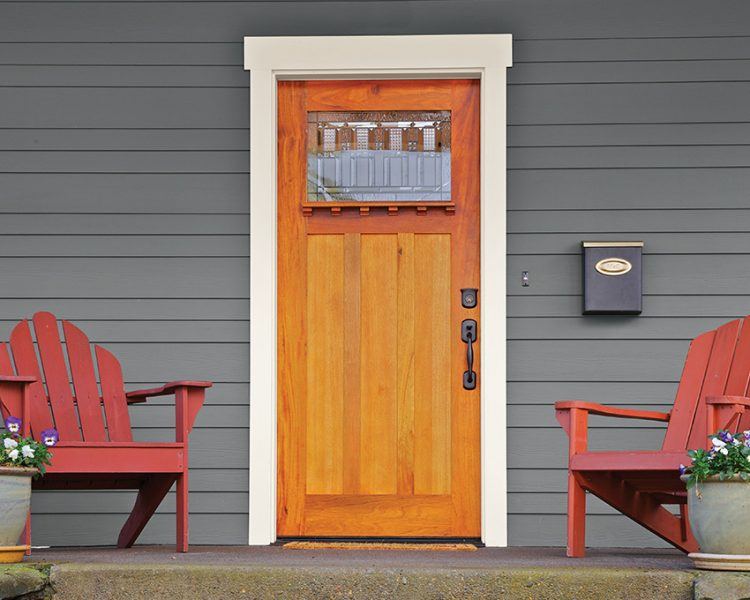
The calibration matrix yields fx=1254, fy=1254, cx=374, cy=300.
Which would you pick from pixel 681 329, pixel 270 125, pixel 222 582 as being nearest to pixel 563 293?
pixel 681 329

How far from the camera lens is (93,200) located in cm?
511

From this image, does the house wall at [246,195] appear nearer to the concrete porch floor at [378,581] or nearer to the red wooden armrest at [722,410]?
the red wooden armrest at [722,410]

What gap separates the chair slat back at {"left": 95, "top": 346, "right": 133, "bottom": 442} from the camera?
14.8 ft

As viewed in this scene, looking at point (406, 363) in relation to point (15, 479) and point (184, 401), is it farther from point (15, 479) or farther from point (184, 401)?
point (15, 479)

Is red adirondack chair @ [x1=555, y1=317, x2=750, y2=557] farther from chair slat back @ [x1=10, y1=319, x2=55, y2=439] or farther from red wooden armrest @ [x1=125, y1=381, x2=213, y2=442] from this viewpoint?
chair slat back @ [x1=10, y1=319, x2=55, y2=439]

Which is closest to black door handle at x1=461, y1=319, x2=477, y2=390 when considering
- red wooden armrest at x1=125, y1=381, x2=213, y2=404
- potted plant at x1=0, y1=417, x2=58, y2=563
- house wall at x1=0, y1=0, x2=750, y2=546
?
house wall at x1=0, y1=0, x2=750, y2=546

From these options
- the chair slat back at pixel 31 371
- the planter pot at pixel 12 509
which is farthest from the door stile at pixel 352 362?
the planter pot at pixel 12 509

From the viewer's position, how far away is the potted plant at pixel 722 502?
3.33m

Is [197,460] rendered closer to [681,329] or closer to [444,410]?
[444,410]

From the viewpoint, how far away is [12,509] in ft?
11.5

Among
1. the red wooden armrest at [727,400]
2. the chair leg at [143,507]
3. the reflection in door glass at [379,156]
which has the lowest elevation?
the chair leg at [143,507]

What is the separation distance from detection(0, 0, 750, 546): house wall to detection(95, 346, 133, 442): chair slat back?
1.59ft

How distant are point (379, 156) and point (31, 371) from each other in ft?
5.59

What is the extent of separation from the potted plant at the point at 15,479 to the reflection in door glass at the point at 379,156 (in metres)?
1.85
